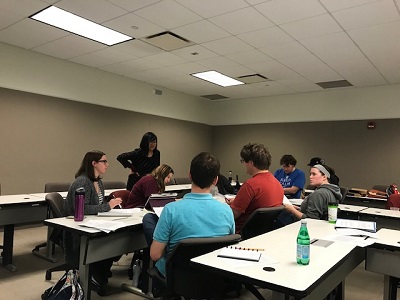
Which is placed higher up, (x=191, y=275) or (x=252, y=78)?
(x=252, y=78)

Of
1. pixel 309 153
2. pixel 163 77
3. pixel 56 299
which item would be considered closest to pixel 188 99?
pixel 163 77

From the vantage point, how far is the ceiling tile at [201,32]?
12.9 ft

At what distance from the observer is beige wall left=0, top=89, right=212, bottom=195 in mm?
5086

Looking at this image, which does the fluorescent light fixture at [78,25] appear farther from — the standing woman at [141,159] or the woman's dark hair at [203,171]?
the woman's dark hair at [203,171]

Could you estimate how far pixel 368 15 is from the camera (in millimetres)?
3506

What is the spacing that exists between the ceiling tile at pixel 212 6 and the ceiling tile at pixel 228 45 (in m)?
0.80

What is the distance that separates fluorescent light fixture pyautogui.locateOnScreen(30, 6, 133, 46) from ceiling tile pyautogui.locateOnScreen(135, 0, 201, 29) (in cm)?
75

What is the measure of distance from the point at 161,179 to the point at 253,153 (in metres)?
1.00

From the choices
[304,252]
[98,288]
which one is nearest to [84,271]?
[98,288]

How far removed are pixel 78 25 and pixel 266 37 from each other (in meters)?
2.39

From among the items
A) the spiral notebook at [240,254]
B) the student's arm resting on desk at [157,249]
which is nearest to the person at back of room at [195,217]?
the student's arm resting on desk at [157,249]

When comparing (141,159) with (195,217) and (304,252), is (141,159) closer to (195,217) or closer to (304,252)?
(195,217)

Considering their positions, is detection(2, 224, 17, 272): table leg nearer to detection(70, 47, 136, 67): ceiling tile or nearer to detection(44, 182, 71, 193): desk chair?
detection(44, 182, 71, 193): desk chair

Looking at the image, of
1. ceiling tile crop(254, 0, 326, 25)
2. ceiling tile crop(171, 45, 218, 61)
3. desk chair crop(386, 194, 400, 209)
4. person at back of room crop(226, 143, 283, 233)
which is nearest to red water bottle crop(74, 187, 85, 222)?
person at back of room crop(226, 143, 283, 233)
